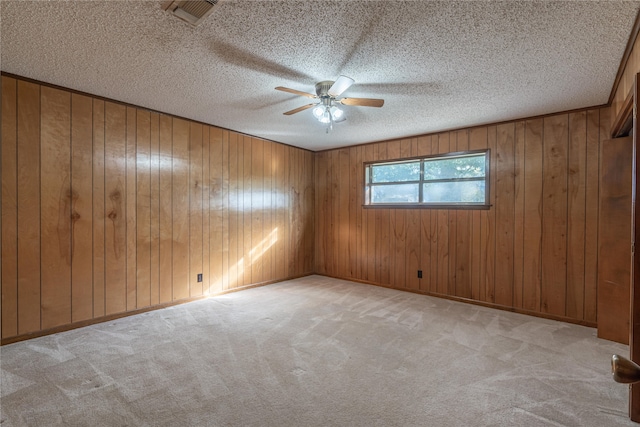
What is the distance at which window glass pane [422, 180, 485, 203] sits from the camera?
13.4 feet

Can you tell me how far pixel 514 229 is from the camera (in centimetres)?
377

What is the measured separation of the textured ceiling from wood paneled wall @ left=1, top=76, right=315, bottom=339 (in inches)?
15.8

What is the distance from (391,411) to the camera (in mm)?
1802

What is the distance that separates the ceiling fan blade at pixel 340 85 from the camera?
239cm

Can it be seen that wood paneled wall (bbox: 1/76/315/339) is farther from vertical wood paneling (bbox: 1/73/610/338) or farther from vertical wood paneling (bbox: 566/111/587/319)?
vertical wood paneling (bbox: 566/111/587/319)

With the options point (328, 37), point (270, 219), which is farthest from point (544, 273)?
point (270, 219)

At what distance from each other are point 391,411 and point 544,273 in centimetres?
292

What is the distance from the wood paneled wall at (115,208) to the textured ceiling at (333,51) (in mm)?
401

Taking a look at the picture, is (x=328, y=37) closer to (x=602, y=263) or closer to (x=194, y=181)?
(x=194, y=181)

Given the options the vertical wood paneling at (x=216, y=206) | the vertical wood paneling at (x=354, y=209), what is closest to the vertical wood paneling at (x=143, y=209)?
the vertical wood paneling at (x=216, y=206)

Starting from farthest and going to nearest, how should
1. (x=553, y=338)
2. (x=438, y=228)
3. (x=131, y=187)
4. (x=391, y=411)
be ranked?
(x=438, y=228) < (x=131, y=187) < (x=553, y=338) < (x=391, y=411)

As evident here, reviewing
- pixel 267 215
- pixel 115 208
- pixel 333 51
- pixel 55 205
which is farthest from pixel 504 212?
pixel 55 205

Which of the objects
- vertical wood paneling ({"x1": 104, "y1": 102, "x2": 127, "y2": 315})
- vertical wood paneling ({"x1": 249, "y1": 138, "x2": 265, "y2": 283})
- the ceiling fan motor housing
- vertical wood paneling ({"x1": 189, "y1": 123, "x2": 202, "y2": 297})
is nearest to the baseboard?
vertical wood paneling ({"x1": 249, "y1": 138, "x2": 265, "y2": 283})

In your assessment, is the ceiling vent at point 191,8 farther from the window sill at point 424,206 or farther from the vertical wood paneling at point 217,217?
the window sill at point 424,206
